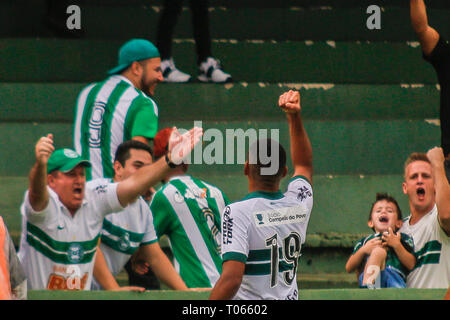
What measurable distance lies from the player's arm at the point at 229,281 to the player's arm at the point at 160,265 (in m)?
1.07

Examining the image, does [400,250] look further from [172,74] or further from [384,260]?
[172,74]

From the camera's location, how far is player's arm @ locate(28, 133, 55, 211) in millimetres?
4762

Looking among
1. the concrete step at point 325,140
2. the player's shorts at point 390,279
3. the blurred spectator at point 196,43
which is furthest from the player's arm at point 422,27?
the blurred spectator at point 196,43

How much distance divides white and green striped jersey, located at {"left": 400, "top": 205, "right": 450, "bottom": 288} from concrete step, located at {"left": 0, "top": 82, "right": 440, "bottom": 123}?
308 centimetres

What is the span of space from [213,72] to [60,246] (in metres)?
3.72

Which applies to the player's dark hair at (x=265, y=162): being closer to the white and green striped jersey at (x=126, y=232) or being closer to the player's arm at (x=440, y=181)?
the player's arm at (x=440, y=181)

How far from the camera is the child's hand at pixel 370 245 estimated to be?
5562 mm

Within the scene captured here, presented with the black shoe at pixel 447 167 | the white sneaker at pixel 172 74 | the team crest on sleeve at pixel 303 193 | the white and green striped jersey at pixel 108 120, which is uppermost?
the white sneaker at pixel 172 74

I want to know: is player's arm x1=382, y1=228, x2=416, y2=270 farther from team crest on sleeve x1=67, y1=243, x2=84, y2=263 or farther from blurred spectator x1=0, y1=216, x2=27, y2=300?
blurred spectator x1=0, y1=216, x2=27, y2=300

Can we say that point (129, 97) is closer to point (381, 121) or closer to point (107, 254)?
point (107, 254)

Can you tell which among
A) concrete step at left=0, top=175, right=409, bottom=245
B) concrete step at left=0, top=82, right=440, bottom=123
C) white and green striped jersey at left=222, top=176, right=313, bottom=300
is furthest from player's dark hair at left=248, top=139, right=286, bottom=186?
concrete step at left=0, top=82, right=440, bottom=123

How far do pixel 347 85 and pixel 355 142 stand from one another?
2.59ft

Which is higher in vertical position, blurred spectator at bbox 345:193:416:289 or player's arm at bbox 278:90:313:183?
player's arm at bbox 278:90:313:183

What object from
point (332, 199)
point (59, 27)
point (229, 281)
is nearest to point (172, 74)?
point (59, 27)
